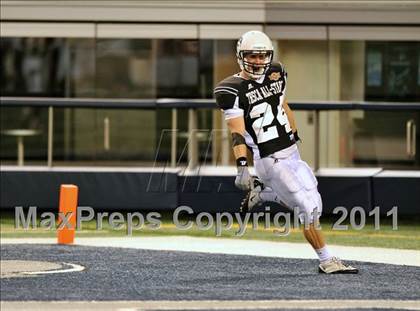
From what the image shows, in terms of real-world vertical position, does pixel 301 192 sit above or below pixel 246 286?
above

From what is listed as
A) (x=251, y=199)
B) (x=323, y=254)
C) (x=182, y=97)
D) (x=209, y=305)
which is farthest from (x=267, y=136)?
(x=182, y=97)

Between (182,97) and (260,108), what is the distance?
12.4m

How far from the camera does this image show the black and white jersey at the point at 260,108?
1080 centimetres

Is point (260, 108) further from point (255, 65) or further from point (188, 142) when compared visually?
point (188, 142)

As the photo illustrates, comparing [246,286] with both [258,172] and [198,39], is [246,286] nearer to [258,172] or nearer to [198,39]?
[258,172]

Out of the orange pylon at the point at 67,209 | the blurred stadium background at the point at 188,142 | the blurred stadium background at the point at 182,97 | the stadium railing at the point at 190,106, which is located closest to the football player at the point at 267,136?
the blurred stadium background at the point at 188,142

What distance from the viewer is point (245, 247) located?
13.7 m

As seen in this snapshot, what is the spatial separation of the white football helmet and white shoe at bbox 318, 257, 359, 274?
169 centimetres

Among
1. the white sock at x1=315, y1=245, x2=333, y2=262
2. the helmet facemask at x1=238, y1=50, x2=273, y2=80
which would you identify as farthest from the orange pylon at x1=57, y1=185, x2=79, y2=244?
the white sock at x1=315, y1=245, x2=333, y2=262

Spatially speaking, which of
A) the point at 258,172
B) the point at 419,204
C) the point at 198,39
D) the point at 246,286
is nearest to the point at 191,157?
the point at 419,204

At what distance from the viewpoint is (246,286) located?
9.97 metres

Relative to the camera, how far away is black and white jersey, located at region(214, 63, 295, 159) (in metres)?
10.8

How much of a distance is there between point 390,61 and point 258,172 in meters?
12.0

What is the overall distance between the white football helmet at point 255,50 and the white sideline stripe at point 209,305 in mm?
2558
